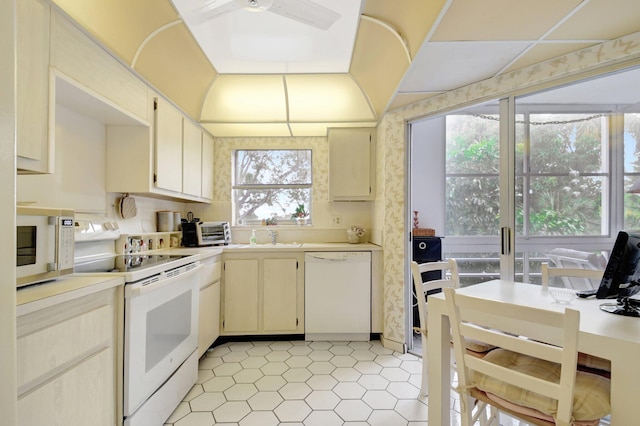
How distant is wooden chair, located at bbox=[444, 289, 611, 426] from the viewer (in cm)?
88

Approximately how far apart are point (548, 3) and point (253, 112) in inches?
93.2

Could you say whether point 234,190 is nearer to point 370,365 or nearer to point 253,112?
point 253,112

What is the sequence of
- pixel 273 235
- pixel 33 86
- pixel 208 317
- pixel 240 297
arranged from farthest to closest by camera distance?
pixel 273 235 < pixel 240 297 < pixel 208 317 < pixel 33 86

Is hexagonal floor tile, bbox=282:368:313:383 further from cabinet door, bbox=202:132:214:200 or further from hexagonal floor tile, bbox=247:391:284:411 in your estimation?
cabinet door, bbox=202:132:214:200

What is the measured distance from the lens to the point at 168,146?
2262 millimetres

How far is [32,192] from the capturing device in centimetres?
154

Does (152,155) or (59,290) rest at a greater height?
(152,155)

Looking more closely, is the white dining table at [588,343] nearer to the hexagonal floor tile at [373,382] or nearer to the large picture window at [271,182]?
the hexagonal floor tile at [373,382]

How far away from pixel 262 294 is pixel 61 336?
1.76 metres

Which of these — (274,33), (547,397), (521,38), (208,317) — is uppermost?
(274,33)

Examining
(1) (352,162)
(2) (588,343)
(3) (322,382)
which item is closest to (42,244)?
(3) (322,382)

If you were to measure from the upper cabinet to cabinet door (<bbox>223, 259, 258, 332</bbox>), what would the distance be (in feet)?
4.09

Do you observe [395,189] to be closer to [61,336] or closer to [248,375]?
[248,375]

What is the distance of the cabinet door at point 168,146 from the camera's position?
2109mm
